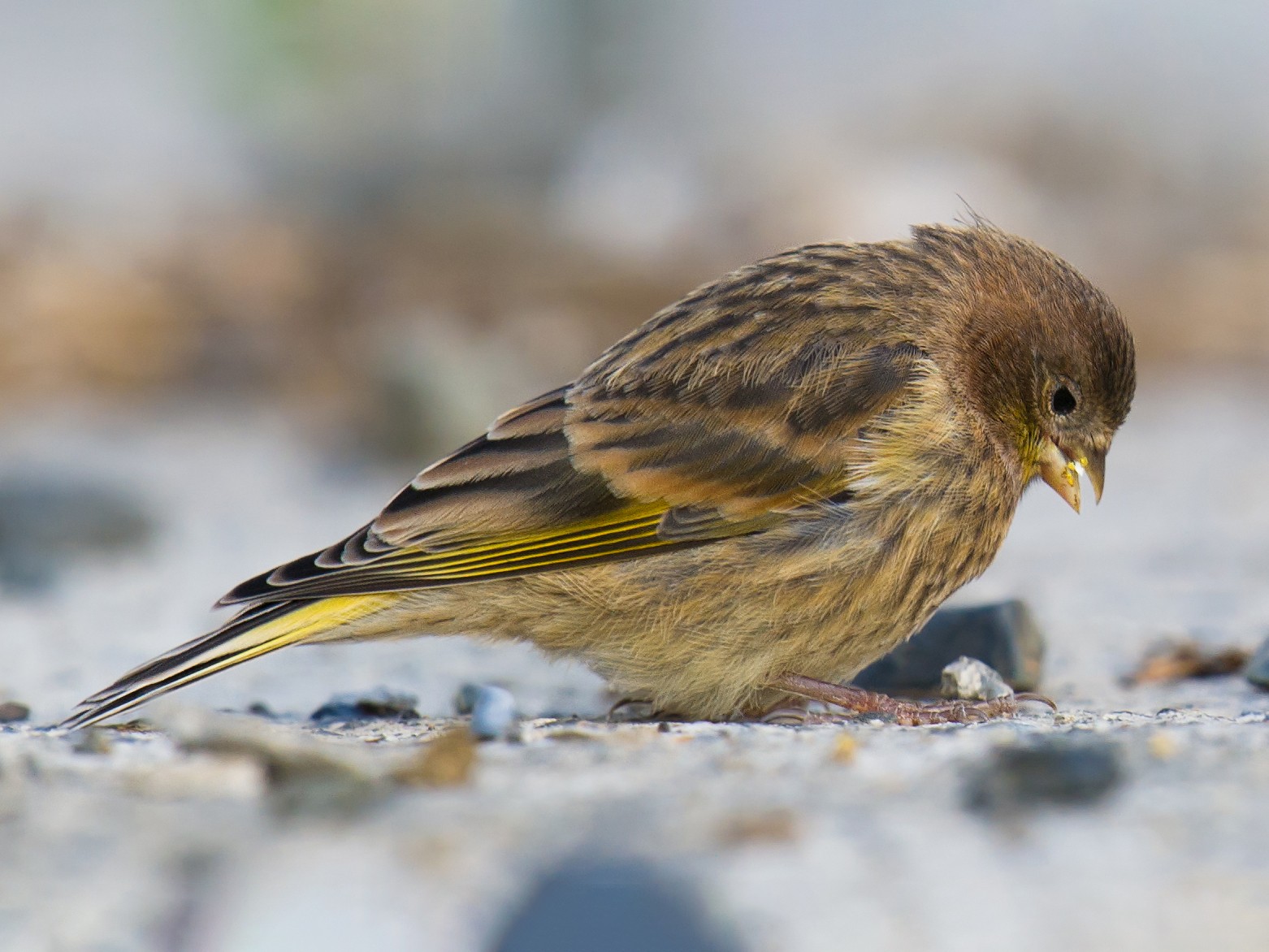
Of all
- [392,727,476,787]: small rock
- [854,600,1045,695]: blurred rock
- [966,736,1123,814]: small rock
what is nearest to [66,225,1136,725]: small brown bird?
[854,600,1045,695]: blurred rock

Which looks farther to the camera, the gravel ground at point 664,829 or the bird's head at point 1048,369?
the bird's head at point 1048,369

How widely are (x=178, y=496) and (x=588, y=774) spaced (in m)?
5.17

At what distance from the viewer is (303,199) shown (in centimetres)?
1271

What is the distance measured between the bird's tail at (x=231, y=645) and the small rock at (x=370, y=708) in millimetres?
401

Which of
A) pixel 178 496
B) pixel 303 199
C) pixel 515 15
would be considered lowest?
pixel 178 496

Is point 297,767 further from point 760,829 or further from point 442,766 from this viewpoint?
point 760,829

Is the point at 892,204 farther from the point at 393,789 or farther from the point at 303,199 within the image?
the point at 393,789

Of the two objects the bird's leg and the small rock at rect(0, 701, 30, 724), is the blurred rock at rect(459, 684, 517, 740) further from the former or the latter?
the small rock at rect(0, 701, 30, 724)

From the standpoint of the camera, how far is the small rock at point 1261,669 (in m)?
4.59

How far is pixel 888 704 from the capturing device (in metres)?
4.34

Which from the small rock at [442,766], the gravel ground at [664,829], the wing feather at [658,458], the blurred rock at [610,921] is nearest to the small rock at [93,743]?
the gravel ground at [664,829]

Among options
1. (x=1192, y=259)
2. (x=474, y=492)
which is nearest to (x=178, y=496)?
(x=474, y=492)

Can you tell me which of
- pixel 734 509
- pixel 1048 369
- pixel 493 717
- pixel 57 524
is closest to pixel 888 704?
pixel 734 509

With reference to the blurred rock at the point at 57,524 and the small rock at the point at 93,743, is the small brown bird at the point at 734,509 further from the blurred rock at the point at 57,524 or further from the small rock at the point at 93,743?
the blurred rock at the point at 57,524
